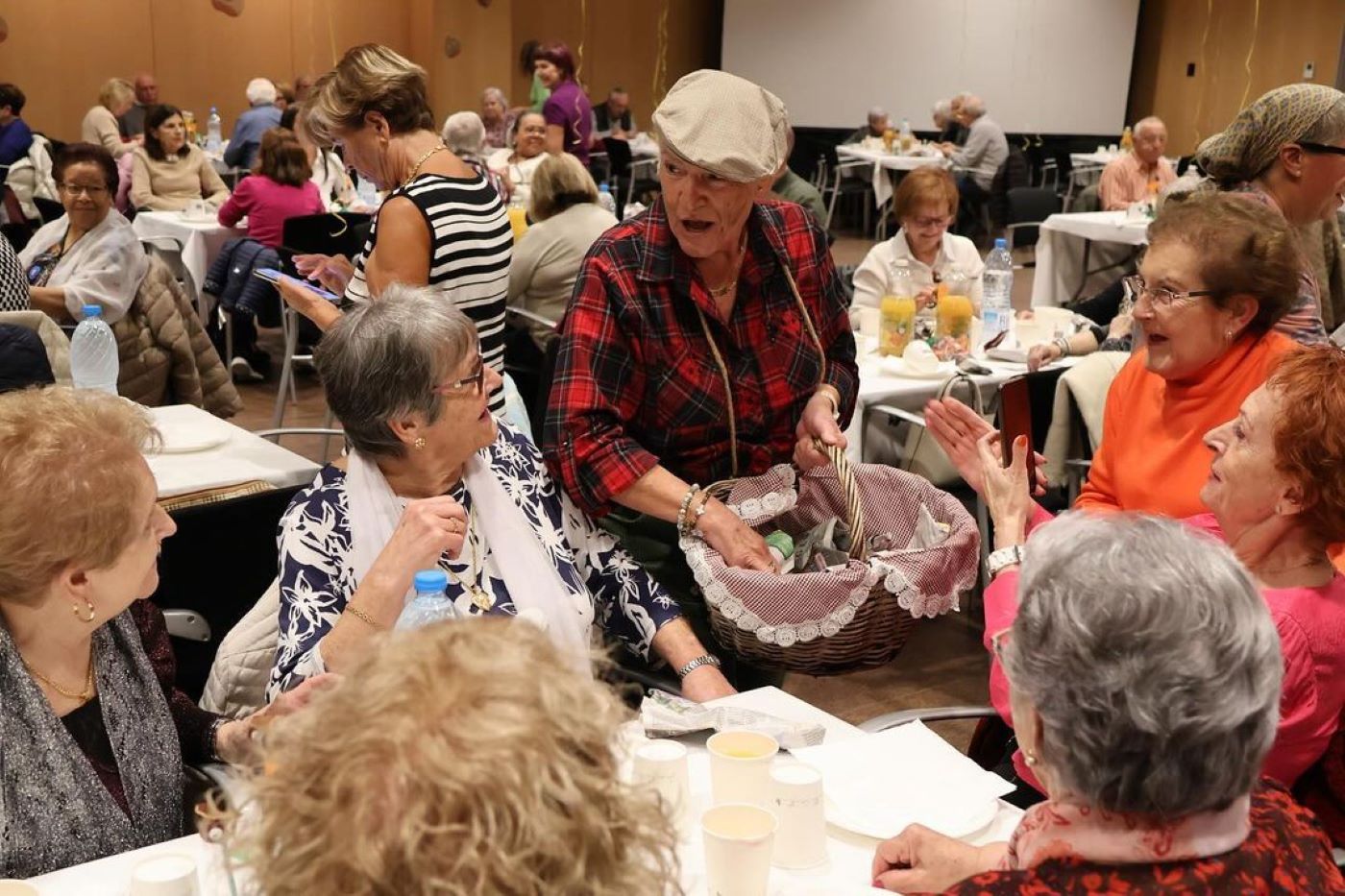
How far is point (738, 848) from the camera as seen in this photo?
138 cm

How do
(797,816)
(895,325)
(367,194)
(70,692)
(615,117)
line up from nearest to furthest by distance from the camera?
(797,816), (70,692), (895,325), (367,194), (615,117)

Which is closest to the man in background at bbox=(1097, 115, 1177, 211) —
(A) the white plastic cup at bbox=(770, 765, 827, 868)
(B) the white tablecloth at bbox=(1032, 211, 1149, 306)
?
(B) the white tablecloth at bbox=(1032, 211, 1149, 306)

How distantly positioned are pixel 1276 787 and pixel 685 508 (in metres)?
1.11

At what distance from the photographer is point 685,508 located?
2.30 meters

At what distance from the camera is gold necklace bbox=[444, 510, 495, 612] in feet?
7.23

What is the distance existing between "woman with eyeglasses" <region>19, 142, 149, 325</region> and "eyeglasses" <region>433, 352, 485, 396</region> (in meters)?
2.79

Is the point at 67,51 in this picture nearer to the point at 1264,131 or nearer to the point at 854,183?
the point at 854,183

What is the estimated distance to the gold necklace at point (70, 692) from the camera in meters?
1.71

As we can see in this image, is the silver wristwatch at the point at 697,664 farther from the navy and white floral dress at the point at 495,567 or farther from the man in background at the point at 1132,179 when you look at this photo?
→ the man in background at the point at 1132,179

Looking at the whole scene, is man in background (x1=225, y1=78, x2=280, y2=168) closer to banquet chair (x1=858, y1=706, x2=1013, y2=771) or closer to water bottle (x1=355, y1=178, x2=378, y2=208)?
water bottle (x1=355, y1=178, x2=378, y2=208)

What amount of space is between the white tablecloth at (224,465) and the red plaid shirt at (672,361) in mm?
934

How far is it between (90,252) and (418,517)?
330cm

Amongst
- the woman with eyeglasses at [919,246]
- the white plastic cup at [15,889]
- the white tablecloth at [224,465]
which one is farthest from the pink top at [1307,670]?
the woman with eyeglasses at [919,246]

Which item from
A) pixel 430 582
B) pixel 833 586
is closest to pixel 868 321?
pixel 833 586
